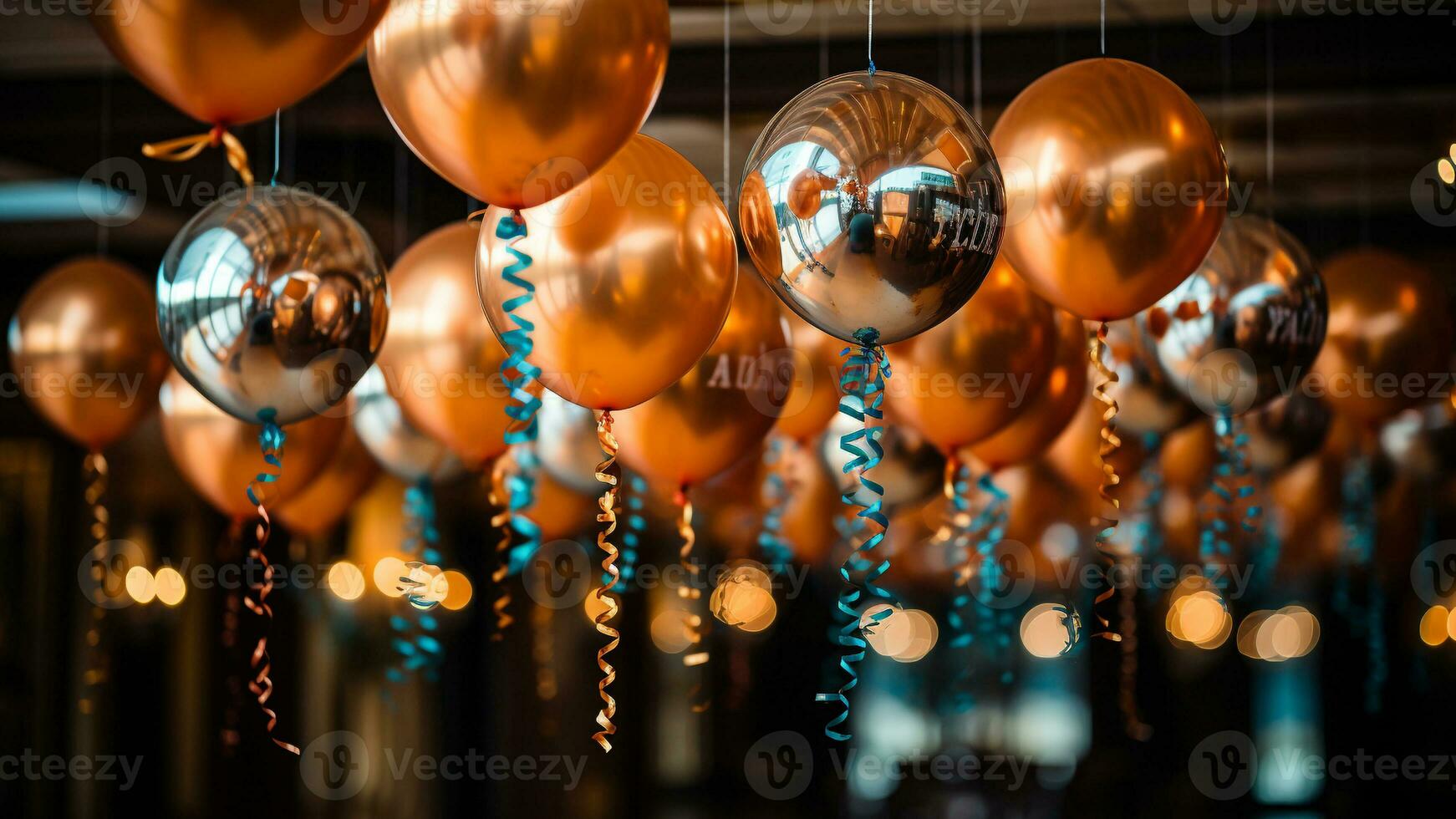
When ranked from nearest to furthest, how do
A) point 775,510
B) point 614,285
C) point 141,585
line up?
1. point 614,285
2. point 775,510
3. point 141,585

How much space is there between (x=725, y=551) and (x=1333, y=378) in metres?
4.15

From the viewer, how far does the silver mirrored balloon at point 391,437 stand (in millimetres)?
2830

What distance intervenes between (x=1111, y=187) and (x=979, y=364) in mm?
629

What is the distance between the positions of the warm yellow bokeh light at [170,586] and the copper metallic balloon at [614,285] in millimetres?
5916

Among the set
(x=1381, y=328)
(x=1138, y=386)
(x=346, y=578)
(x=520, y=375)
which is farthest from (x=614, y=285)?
(x=346, y=578)

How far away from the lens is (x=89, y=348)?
8.89ft

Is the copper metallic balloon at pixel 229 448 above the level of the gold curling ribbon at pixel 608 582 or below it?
above

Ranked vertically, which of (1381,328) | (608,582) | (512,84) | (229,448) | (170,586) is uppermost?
(512,84)

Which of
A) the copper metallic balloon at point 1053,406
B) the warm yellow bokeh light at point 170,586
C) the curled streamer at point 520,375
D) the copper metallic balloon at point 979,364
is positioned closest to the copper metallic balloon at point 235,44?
the curled streamer at point 520,375

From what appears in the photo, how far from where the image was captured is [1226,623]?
344 inches

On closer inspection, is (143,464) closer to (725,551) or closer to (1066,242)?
(725,551)

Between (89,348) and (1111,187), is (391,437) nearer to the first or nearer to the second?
(89,348)

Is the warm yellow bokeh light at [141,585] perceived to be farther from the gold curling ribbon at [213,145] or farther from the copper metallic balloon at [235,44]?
the copper metallic balloon at [235,44]

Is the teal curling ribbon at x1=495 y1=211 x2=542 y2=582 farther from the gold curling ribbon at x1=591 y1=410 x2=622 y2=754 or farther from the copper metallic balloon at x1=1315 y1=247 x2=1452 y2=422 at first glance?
the copper metallic balloon at x1=1315 y1=247 x2=1452 y2=422
